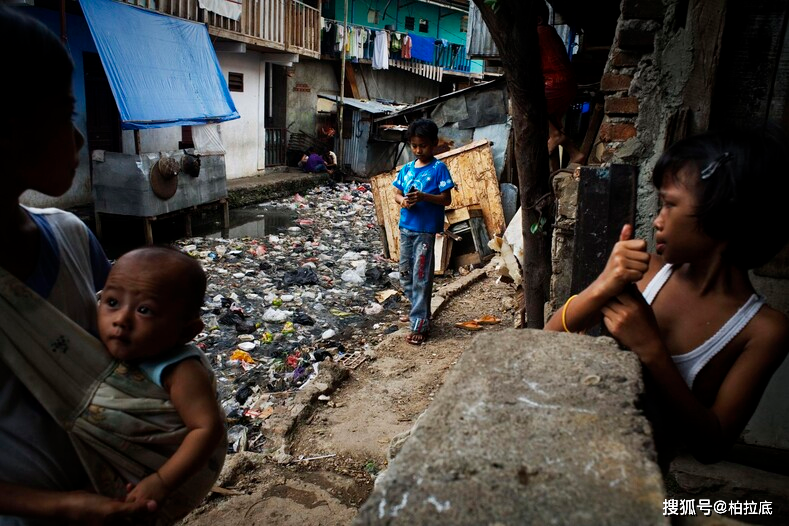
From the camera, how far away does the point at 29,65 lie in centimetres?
104

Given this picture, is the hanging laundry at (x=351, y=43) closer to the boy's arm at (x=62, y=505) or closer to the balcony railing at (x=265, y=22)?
the balcony railing at (x=265, y=22)

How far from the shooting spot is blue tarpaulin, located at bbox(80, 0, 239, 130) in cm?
851

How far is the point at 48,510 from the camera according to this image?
3.70ft

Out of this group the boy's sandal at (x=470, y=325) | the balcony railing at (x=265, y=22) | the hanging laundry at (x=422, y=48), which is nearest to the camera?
the boy's sandal at (x=470, y=325)

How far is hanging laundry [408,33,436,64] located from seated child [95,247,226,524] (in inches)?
843

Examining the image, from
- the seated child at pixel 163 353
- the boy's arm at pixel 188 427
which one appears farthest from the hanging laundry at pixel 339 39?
the boy's arm at pixel 188 427

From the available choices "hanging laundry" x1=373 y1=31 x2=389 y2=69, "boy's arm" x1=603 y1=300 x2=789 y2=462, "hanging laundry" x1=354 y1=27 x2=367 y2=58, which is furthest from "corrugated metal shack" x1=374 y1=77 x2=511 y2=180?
"boy's arm" x1=603 y1=300 x2=789 y2=462

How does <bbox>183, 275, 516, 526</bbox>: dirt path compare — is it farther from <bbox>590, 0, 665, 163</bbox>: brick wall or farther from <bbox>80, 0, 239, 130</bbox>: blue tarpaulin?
<bbox>80, 0, 239, 130</bbox>: blue tarpaulin

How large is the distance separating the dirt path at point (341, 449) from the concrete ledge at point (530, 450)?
0.15 meters

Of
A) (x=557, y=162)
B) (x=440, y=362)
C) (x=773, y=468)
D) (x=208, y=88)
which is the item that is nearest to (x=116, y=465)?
(x=773, y=468)

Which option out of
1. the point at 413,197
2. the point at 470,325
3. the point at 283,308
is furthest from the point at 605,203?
the point at 283,308

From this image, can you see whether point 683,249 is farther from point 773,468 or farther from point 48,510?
point 773,468

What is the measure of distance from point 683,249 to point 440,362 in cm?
355

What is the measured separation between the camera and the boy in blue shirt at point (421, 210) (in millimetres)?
4977
